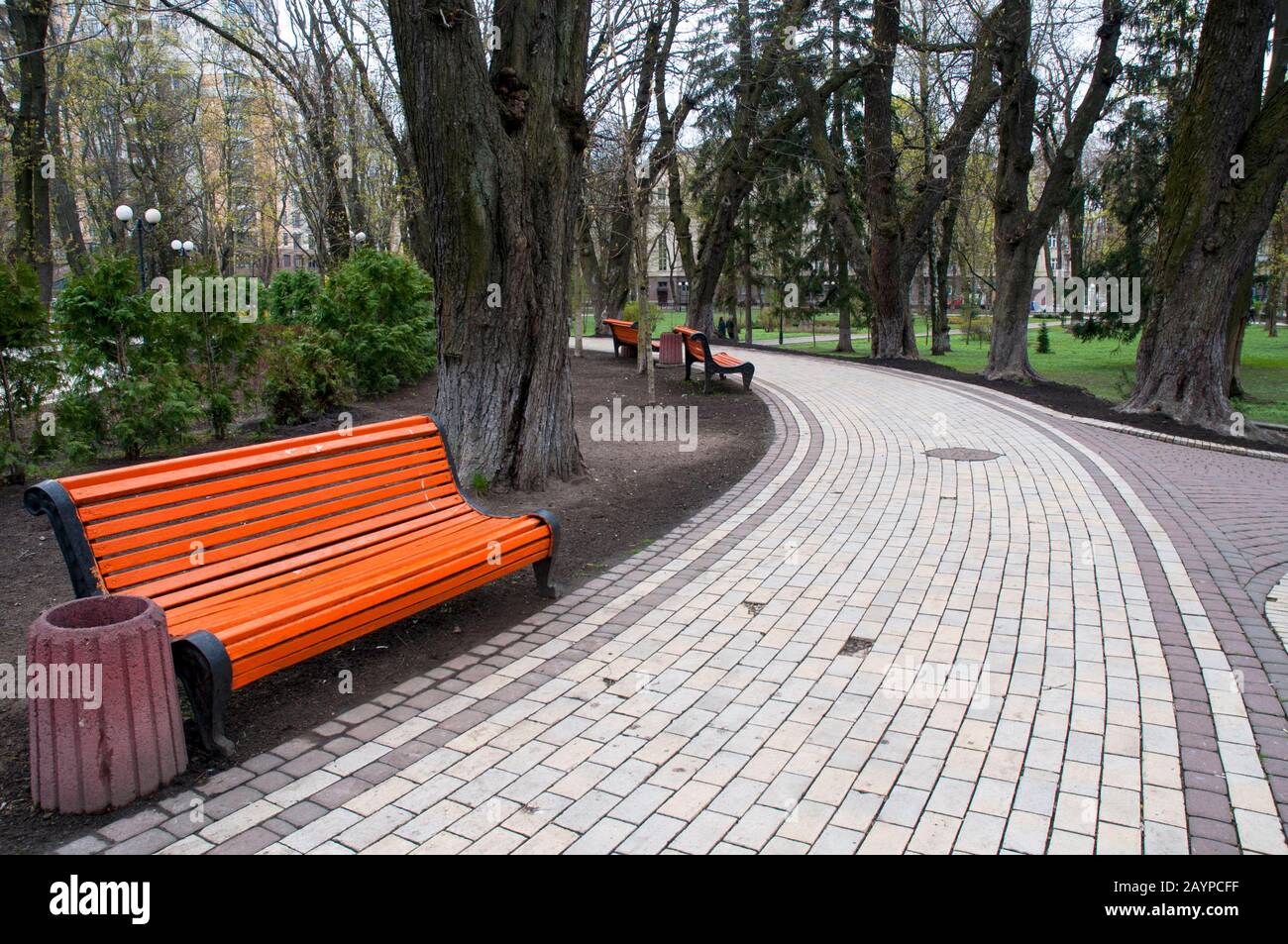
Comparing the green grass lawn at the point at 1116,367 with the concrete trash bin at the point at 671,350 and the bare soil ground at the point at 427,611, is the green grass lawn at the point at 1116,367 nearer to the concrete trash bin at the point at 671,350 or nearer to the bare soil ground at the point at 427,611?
the concrete trash bin at the point at 671,350

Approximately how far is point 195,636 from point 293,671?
3.42 ft

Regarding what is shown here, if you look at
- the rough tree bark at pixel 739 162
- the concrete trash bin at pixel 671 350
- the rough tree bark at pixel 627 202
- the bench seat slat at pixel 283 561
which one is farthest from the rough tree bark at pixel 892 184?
the bench seat slat at pixel 283 561

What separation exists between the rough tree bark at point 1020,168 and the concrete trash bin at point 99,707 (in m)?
16.0

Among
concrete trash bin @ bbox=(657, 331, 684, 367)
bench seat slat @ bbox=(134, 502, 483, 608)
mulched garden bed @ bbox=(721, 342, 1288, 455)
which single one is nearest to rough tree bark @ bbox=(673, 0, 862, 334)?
mulched garden bed @ bbox=(721, 342, 1288, 455)

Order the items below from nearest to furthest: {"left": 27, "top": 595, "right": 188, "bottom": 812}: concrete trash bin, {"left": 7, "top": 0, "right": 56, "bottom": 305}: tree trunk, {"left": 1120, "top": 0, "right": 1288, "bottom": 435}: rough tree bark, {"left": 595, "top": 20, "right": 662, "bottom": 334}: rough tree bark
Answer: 1. {"left": 27, "top": 595, "right": 188, "bottom": 812}: concrete trash bin
2. {"left": 1120, "top": 0, "right": 1288, "bottom": 435}: rough tree bark
3. {"left": 595, "top": 20, "right": 662, "bottom": 334}: rough tree bark
4. {"left": 7, "top": 0, "right": 56, "bottom": 305}: tree trunk

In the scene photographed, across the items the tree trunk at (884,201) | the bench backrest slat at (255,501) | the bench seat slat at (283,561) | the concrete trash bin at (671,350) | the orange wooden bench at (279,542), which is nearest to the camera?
the orange wooden bench at (279,542)

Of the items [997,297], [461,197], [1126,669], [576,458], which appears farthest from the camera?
[997,297]

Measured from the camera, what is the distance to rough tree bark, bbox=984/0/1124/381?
1491cm

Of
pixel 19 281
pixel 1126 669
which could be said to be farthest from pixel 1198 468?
pixel 19 281

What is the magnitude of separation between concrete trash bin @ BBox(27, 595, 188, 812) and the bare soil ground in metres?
0.11

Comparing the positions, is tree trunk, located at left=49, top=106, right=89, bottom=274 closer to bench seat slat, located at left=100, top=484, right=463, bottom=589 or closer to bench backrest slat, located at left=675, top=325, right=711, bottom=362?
bench backrest slat, located at left=675, top=325, right=711, bottom=362

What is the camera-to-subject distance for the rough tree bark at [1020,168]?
48.9 feet
